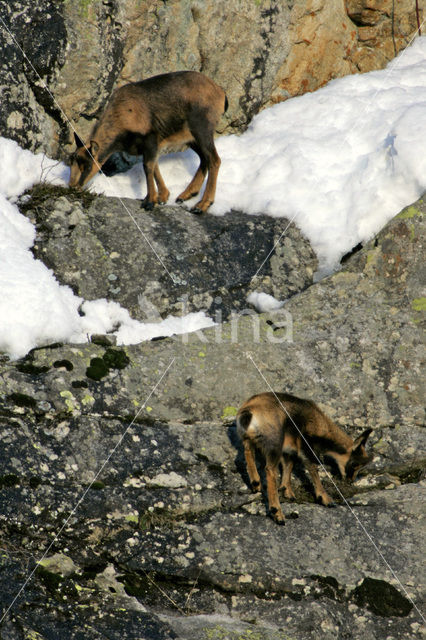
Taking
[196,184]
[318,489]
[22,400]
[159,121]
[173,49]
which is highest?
[173,49]

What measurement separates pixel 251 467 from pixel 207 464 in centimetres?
46

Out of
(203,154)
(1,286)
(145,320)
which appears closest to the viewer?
(1,286)

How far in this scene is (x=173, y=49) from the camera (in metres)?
12.2

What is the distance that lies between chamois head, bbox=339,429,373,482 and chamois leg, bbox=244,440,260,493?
1.06m

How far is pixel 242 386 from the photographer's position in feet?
27.5

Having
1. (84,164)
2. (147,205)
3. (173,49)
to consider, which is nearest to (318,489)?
(147,205)

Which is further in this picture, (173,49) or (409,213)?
(173,49)

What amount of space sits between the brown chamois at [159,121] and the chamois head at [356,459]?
16.1 ft

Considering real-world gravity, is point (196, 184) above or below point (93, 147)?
below

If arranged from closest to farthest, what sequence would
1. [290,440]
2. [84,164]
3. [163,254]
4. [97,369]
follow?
1. [97,369]
2. [290,440]
3. [163,254]
4. [84,164]

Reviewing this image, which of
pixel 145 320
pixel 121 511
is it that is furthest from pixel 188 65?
pixel 121 511

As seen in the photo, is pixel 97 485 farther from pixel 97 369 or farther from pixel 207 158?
pixel 207 158

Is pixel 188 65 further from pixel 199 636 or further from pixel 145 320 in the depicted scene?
pixel 199 636

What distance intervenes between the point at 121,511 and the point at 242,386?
2.31 metres
